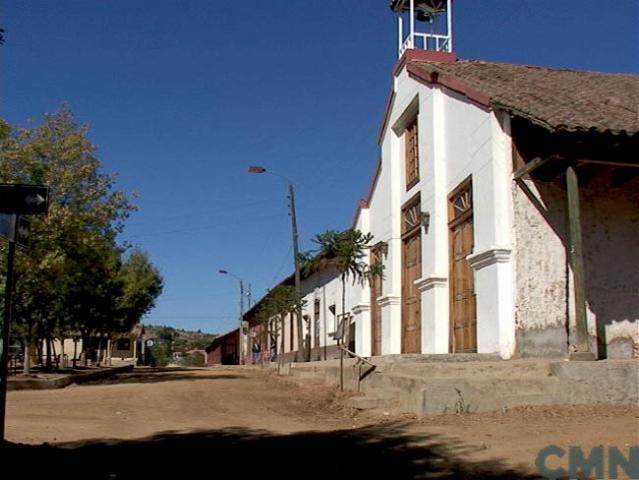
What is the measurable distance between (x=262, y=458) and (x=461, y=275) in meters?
8.54

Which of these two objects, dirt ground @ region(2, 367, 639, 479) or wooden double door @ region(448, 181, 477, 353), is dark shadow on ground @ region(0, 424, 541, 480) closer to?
dirt ground @ region(2, 367, 639, 479)

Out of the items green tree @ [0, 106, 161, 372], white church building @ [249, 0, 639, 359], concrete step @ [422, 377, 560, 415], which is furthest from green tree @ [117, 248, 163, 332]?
concrete step @ [422, 377, 560, 415]

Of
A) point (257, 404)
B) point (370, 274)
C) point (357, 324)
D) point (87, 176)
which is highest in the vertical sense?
point (87, 176)

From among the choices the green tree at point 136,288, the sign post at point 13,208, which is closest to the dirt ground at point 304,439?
the sign post at point 13,208

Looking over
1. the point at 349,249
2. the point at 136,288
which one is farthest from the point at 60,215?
the point at 136,288

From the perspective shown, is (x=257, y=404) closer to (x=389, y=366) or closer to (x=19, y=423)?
(x=389, y=366)

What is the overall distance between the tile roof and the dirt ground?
450 cm

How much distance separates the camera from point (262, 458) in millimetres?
6820

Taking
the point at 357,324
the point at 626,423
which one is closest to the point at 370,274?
the point at 357,324

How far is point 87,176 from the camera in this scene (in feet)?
66.1

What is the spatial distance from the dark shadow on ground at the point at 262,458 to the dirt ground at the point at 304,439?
0.03 ft

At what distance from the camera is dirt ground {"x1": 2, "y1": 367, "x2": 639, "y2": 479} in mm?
6207

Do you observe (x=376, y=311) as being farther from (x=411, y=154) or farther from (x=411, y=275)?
(x=411, y=154)

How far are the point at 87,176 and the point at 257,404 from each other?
10506 mm
